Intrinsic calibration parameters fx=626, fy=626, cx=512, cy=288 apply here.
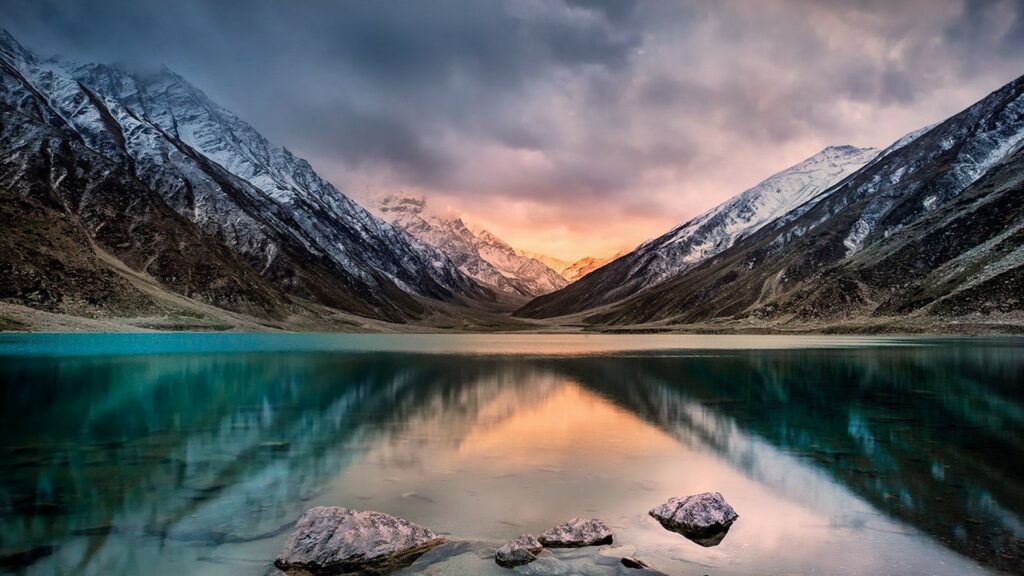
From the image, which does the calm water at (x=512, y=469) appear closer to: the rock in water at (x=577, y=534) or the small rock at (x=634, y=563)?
the small rock at (x=634, y=563)

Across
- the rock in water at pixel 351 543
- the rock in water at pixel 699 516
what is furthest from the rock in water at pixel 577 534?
the rock in water at pixel 351 543

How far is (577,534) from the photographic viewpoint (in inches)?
587

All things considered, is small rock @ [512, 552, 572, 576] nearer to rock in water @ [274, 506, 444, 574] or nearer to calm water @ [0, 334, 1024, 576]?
calm water @ [0, 334, 1024, 576]

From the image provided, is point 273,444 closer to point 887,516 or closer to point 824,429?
point 887,516

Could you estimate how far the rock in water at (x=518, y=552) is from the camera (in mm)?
13500

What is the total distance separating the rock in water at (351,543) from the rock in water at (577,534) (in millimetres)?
2694

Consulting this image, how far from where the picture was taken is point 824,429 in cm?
3080

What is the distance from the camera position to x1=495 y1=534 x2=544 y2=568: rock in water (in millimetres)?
13500

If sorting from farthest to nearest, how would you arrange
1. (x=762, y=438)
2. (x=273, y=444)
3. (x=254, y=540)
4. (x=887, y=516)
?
A: (x=762, y=438) < (x=273, y=444) < (x=887, y=516) < (x=254, y=540)

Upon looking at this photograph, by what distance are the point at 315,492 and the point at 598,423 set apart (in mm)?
17625

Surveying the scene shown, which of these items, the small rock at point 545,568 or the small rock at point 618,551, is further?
the small rock at point 618,551

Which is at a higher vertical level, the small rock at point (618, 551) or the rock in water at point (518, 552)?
the rock in water at point (518, 552)

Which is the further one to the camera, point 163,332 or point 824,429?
point 163,332

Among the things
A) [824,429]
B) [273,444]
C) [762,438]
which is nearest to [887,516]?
[762,438]
